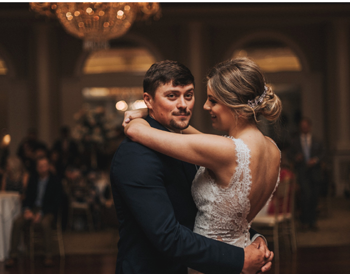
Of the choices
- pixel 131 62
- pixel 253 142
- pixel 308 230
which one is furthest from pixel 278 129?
pixel 131 62

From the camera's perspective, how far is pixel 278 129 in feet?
5.27

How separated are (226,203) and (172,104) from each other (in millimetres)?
419

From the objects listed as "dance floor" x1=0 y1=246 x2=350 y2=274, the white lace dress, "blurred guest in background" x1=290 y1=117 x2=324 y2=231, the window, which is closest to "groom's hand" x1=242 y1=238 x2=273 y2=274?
the white lace dress

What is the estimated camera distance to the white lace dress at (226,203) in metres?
1.47

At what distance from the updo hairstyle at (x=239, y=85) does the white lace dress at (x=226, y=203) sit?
0.41ft

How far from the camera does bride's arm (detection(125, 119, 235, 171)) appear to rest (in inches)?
53.8

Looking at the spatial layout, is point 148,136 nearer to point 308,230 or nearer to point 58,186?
point 58,186

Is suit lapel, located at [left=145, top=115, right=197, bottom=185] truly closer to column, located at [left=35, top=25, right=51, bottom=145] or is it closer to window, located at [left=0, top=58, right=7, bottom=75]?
column, located at [left=35, top=25, right=51, bottom=145]

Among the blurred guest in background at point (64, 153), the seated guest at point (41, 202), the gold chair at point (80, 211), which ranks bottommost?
the gold chair at point (80, 211)

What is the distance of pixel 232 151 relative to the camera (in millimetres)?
1426

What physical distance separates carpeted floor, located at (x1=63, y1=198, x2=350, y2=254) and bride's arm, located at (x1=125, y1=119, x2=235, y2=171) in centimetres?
409

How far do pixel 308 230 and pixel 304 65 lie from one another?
5.27m

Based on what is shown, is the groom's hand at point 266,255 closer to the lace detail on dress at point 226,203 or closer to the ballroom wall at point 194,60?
the lace detail on dress at point 226,203

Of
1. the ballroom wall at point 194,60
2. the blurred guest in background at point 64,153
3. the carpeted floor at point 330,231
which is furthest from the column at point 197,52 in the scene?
the carpeted floor at point 330,231
